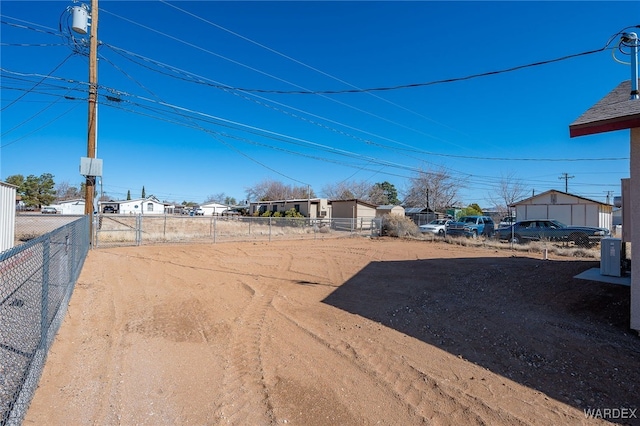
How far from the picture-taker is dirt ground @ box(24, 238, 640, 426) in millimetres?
3016

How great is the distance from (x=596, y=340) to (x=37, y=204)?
64217mm

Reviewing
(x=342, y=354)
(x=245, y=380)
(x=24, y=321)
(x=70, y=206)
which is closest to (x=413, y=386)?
(x=342, y=354)

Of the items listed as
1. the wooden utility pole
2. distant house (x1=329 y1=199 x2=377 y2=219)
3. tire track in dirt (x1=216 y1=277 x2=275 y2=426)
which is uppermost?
the wooden utility pole

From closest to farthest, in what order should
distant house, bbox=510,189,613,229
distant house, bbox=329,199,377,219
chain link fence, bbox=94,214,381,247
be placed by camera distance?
chain link fence, bbox=94,214,381,247, distant house, bbox=510,189,613,229, distant house, bbox=329,199,377,219

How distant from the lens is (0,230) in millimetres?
8844

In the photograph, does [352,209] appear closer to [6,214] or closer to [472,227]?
[472,227]

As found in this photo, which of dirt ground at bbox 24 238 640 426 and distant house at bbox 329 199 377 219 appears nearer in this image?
dirt ground at bbox 24 238 640 426

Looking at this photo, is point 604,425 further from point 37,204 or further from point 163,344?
point 37,204

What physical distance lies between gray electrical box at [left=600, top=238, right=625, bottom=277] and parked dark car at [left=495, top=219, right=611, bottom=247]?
1012cm

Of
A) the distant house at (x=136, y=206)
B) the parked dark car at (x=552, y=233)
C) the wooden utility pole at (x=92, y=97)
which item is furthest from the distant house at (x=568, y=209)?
the distant house at (x=136, y=206)

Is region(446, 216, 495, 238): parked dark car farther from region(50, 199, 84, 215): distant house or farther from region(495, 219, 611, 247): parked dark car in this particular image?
region(50, 199, 84, 215): distant house

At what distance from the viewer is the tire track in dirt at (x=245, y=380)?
2.94m

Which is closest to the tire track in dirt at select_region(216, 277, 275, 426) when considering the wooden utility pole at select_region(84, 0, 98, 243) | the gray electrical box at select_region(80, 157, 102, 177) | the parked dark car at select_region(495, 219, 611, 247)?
the gray electrical box at select_region(80, 157, 102, 177)

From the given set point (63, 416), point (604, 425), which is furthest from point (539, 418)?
point (63, 416)
